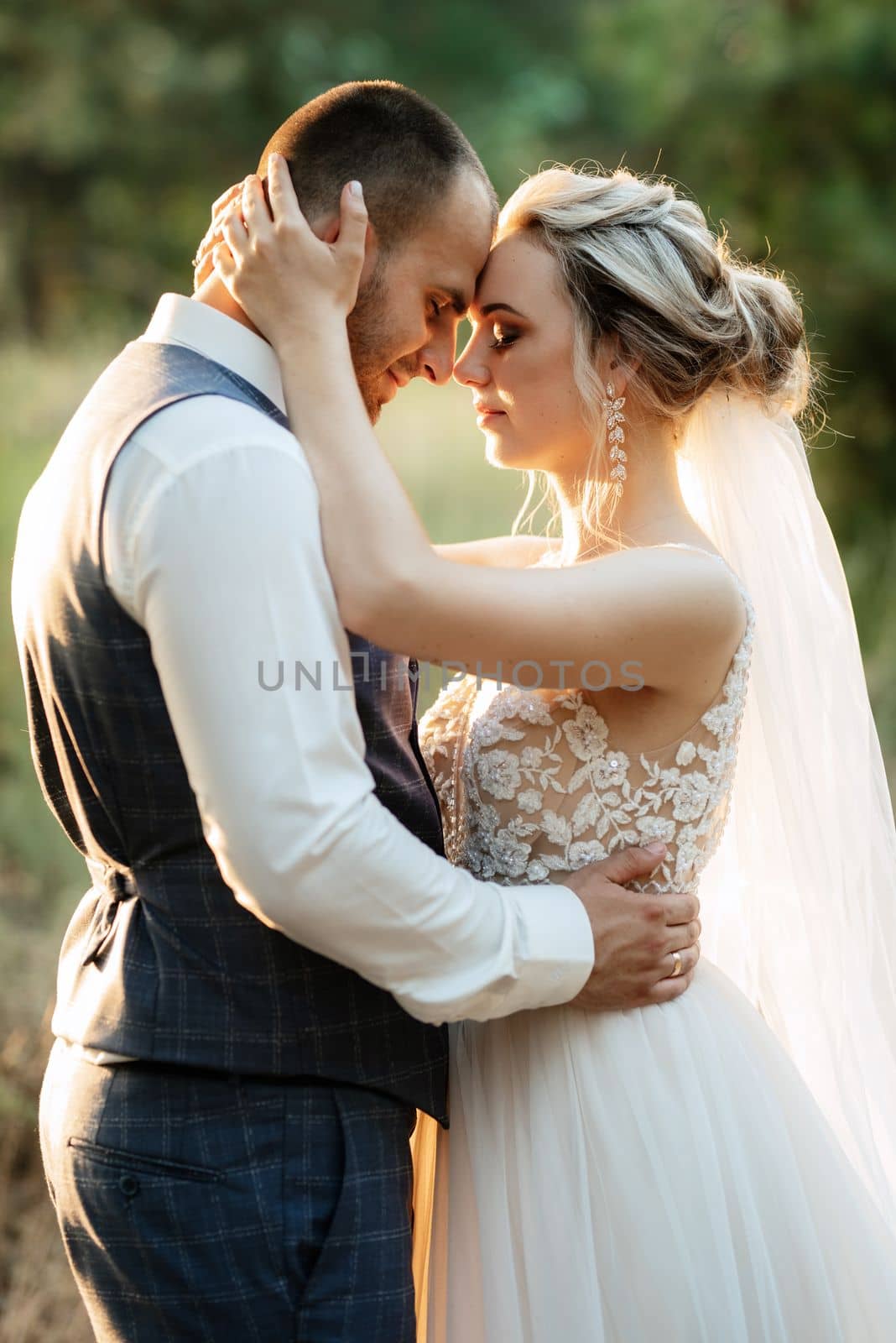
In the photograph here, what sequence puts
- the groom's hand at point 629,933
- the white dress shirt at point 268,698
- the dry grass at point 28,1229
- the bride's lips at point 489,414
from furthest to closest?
1. the dry grass at point 28,1229
2. the bride's lips at point 489,414
3. the groom's hand at point 629,933
4. the white dress shirt at point 268,698

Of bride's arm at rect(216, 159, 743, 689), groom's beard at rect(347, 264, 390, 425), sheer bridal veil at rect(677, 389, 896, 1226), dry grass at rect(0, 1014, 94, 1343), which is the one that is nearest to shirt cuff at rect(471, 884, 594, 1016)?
bride's arm at rect(216, 159, 743, 689)

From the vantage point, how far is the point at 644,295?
7.36 feet

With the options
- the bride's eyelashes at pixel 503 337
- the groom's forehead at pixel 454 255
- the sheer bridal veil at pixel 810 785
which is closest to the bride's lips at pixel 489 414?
the bride's eyelashes at pixel 503 337

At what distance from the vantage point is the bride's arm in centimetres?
174

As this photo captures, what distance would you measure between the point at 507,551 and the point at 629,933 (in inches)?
36.8

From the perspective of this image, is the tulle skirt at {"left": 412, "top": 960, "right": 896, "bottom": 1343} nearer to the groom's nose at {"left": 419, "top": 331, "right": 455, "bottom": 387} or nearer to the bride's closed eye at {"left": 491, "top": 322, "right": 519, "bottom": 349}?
the groom's nose at {"left": 419, "top": 331, "right": 455, "bottom": 387}

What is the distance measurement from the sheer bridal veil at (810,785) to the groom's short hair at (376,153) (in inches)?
28.2

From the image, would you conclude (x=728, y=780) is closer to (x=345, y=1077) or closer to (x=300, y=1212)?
→ (x=345, y=1077)

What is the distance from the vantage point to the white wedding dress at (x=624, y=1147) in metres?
1.98

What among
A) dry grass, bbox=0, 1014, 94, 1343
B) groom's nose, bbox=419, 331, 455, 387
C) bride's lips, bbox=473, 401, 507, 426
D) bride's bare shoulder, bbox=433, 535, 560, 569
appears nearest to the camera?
groom's nose, bbox=419, 331, 455, 387

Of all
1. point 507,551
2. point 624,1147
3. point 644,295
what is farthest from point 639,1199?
point 644,295

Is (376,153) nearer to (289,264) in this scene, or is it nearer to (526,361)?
(289,264)

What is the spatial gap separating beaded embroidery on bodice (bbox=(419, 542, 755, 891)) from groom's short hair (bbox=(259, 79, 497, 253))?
70 cm

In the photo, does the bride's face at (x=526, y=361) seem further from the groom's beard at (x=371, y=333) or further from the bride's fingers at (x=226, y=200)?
the bride's fingers at (x=226, y=200)
